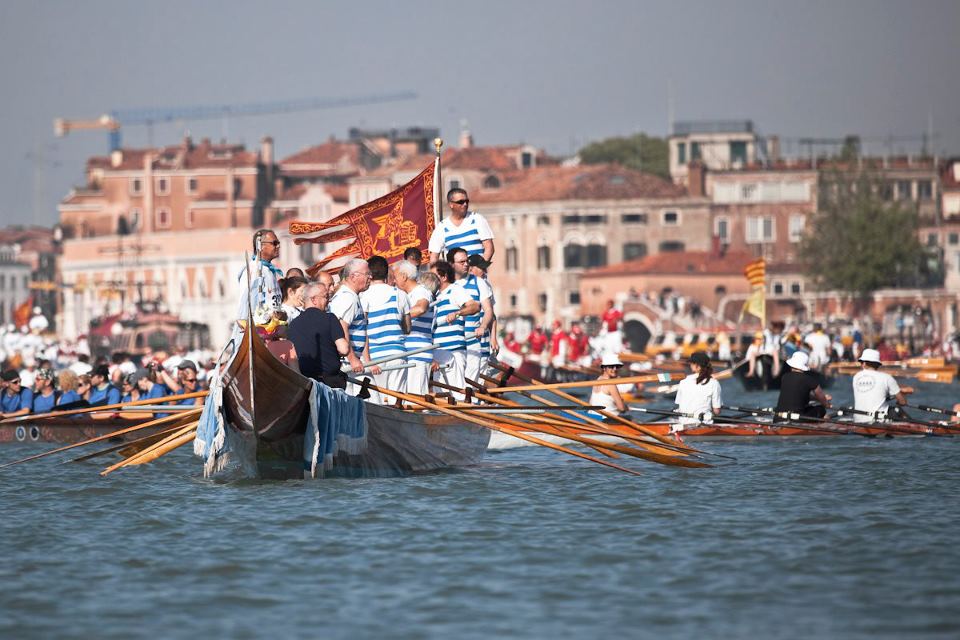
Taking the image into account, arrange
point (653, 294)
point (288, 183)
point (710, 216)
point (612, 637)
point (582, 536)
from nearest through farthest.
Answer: point (612, 637)
point (582, 536)
point (653, 294)
point (710, 216)
point (288, 183)

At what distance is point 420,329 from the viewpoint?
1683 centimetres

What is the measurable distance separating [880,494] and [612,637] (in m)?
6.51

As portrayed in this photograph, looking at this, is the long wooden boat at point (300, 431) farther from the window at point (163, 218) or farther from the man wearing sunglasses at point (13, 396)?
the window at point (163, 218)

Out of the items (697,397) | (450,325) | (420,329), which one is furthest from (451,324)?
(697,397)

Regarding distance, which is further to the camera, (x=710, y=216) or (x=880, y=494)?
(x=710, y=216)

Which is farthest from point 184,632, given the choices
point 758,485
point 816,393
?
point 816,393

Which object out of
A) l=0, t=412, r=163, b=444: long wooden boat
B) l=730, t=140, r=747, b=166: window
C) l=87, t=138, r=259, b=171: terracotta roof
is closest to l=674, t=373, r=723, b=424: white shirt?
l=0, t=412, r=163, b=444: long wooden boat

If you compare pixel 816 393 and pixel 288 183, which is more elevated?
pixel 288 183

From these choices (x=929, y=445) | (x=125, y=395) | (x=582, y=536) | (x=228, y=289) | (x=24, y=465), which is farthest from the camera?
(x=228, y=289)

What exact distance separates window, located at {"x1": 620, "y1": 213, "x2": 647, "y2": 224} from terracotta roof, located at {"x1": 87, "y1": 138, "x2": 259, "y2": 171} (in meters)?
30.5

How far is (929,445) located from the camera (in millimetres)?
21000

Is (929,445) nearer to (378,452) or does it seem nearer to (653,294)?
(378,452)

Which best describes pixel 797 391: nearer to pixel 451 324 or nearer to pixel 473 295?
pixel 451 324

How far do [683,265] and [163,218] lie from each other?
4215 cm
